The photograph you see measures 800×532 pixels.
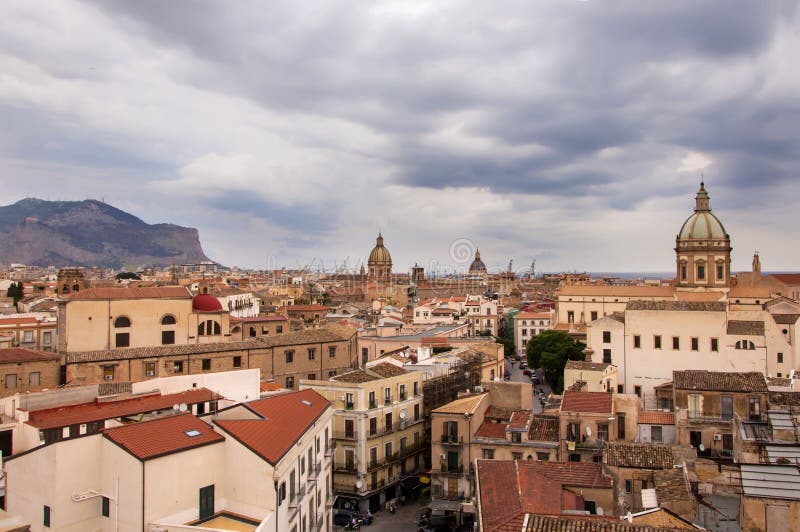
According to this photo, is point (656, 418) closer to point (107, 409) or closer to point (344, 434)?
point (344, 434)

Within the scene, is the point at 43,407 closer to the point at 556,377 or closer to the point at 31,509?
the point at 31,509

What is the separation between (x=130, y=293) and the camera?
38969 millimetres

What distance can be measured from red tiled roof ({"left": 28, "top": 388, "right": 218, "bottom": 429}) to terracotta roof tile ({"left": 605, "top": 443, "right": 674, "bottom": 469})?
15992 millimetres

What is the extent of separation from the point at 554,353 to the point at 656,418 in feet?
92.0

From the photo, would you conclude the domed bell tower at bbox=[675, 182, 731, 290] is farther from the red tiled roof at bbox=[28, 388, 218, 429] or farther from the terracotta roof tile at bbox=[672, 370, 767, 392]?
the red tiled roof at bbox=[28, 388, 218, 429]

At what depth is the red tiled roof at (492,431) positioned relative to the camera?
94.8 feet

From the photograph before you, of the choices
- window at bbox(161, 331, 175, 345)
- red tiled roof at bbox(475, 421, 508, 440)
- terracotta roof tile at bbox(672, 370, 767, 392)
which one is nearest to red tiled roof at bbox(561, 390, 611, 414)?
red tiled roof at bbox(475, 421, 508, 440)

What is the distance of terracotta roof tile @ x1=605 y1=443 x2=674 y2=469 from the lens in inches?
842

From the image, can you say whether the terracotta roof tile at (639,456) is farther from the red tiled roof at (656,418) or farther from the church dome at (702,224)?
the church dome at (702,224)

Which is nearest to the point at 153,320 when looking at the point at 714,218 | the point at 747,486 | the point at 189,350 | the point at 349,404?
the point at 189,350

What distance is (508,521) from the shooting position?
15609 millimetres

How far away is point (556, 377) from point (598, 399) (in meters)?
28.4

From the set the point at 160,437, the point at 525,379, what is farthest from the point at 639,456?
the point at 525,379

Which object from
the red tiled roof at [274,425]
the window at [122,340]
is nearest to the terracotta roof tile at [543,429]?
the red tiled roof at [274,425]
